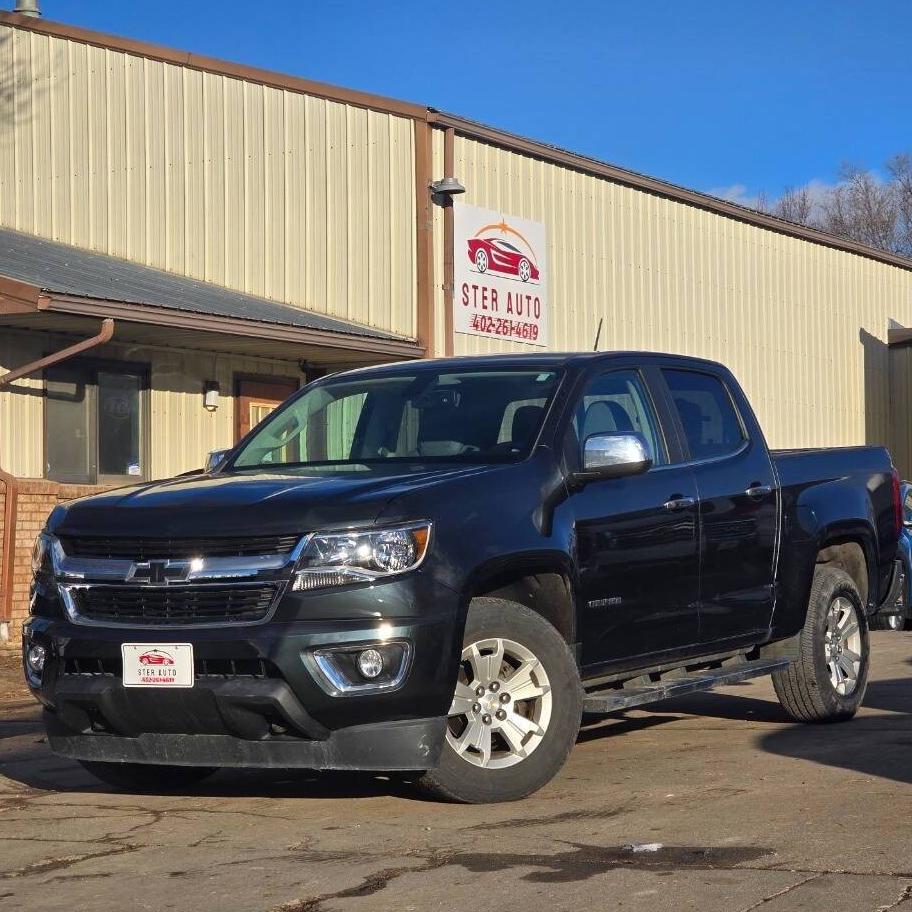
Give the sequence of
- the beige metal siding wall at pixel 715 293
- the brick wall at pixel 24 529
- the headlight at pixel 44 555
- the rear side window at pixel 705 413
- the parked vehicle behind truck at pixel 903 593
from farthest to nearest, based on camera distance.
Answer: the beige metal siding wall at pixel 715 293 → the brick wall at pixel 24 529 → the parked vehicle behind truck at pixel 903 593 → the rear side window at pixel 705 413 → the headlight at pixel 44 555

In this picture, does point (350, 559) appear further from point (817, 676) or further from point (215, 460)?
point (817, 676)

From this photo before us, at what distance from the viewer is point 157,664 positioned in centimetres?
636

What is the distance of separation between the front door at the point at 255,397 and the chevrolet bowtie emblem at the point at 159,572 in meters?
11.9

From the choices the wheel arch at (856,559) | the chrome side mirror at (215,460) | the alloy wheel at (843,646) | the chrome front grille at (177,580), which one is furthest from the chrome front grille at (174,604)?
the wheel arch at (856,559)

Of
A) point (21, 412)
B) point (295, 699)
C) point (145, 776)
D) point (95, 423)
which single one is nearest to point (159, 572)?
point (295, 699)

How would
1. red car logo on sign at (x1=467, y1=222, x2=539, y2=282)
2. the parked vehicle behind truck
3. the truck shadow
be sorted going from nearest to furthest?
the truck shadow
the parked vehicle behind truck
red car logo on sign at (x1=467, y1=222, x2=539, y2=282)

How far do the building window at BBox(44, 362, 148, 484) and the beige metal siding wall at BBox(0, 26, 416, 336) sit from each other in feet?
6.30

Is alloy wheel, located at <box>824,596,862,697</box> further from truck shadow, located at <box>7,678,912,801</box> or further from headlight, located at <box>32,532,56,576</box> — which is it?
headlight, located at <box>32,532,56,576</box>

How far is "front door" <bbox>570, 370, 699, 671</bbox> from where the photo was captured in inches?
281

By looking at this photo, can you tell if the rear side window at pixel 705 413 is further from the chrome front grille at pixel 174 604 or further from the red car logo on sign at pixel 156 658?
the red car logo on sign at pixel 156 658

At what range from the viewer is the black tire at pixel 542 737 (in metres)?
6.46

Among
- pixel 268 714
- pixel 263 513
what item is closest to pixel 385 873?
pixel 268 714

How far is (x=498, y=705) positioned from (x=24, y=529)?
31.6 feet

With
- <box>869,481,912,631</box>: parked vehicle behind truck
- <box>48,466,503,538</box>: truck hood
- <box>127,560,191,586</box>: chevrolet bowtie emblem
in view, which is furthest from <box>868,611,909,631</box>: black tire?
<box>127,560,191,586</box>: chevrolet bowtie emblem
